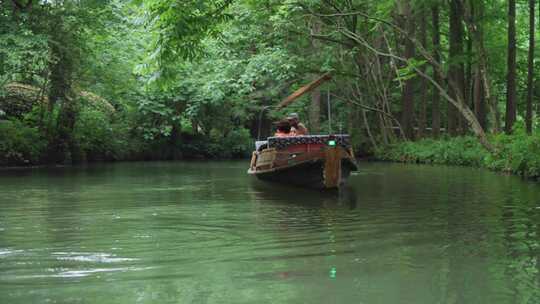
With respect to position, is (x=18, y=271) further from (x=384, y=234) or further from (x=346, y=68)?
(x=346, y=68)

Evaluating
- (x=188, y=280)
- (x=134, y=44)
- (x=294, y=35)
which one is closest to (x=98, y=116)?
(x=134, y=44)

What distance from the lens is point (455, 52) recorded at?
78.1ft

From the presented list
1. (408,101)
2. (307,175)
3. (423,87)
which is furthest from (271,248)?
(408,101)

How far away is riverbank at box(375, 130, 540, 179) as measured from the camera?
1875 cm

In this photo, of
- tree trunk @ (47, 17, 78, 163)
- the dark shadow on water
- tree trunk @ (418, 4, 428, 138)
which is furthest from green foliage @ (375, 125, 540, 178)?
tree trunk @ (47, 17, 78, 163)

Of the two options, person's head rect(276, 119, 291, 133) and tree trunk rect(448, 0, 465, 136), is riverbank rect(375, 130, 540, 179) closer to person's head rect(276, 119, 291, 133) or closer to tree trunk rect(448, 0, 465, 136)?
tree trunk rect(448, 0, 465, 136)

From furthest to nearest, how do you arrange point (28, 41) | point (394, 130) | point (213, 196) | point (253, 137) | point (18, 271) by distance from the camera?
point (253, 137) < point (394, 130) < point (28, 41) < point (213, 196) < point (18, 271)

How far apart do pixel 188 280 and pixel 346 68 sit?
26.0m

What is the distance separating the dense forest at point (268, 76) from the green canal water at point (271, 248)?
3916 mm

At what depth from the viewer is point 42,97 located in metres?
27.9

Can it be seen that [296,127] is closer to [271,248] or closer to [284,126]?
[284,126]

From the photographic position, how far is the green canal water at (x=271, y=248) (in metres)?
5.58

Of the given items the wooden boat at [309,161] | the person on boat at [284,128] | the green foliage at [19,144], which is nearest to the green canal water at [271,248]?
the wooden boat at [309,161]

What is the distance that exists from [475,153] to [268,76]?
9.29 meters
